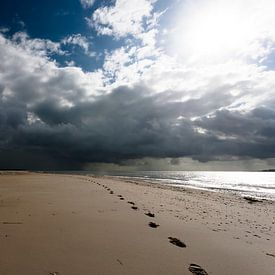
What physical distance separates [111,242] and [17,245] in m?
1.67

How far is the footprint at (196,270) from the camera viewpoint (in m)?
4.16

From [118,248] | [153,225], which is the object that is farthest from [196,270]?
[153,225]

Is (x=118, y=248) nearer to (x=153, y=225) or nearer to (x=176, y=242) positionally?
(x=176, y=242)

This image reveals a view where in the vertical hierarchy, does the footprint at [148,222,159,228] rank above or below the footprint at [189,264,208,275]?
above

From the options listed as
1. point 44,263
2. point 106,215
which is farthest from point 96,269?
point 106,215

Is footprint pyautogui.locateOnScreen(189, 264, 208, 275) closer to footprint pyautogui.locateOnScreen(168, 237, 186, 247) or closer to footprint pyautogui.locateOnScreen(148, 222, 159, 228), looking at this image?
footprint pyautogui.locateOnScreen(168, 237, 186, 247)

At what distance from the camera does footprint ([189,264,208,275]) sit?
13.6 ft

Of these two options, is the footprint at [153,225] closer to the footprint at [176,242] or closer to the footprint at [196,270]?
the footprint at [176,242]

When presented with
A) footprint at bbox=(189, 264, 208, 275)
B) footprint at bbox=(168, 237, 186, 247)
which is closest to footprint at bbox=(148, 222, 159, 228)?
footprint at bbox=(168, 237, 186, 247)

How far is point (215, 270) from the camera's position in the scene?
429 cm

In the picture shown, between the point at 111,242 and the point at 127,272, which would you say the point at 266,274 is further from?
the point at 111,242

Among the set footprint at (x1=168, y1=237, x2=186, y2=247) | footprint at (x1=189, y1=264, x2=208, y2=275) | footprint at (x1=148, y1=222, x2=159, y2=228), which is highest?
footprint at (x1=148, y1=222, x2=159, y2=228)

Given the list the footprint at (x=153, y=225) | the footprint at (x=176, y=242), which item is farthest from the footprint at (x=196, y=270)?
the footprint at (x=153, y=225)

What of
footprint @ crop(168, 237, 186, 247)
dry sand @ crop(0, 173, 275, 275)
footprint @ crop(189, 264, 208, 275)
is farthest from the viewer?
footprint @ crop(168, 237, 186, 247)
